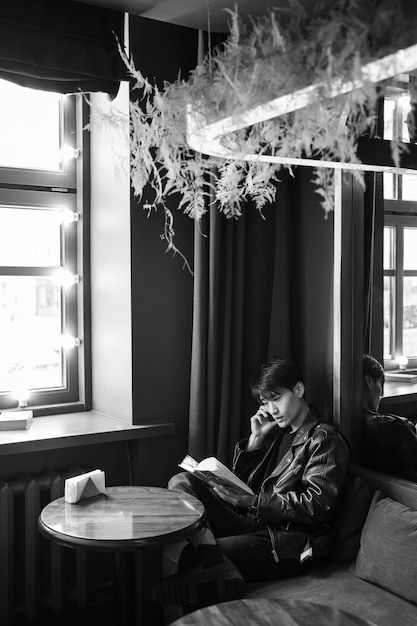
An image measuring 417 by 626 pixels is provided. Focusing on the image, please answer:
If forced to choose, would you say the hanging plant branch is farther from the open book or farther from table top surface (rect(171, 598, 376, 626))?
the open book

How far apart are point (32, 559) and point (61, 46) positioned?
1981 millimetres

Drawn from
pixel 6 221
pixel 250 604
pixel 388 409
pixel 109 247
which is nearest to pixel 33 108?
pixel 6 221

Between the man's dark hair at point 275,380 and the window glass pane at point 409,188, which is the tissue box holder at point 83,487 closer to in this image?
the man's dark hair at point 275,380

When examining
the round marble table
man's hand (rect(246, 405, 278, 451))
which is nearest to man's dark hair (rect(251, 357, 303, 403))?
man's hand (rect(246, 405, 278, 451))

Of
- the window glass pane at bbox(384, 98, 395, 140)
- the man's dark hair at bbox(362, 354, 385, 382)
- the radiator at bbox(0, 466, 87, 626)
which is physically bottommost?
the radiator at bbox(0, 466, 87, 626)

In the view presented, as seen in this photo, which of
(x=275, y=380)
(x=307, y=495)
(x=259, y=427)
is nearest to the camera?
(x=307, y=495)

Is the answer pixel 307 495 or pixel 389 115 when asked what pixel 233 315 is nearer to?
pixel 307 495

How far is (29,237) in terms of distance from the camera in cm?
316

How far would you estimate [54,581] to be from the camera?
2.79 metres

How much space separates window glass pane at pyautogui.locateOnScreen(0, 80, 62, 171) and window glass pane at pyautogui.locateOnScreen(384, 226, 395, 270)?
150cm

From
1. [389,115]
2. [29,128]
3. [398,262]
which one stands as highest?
[29,128]

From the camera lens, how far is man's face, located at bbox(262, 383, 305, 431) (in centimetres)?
271

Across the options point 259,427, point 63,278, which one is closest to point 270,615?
point 259,427

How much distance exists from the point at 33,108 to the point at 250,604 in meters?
2.27
